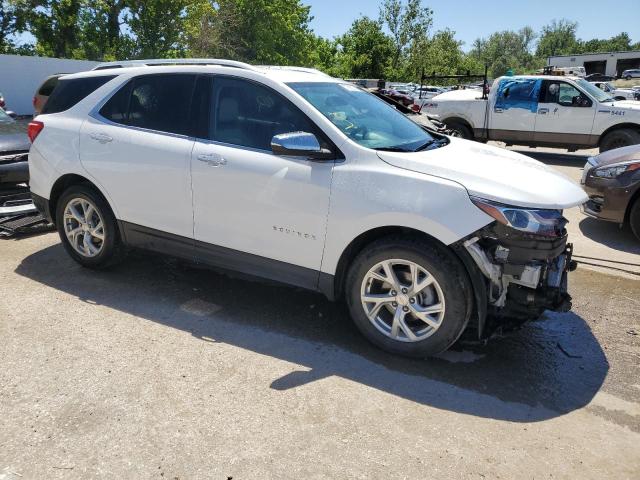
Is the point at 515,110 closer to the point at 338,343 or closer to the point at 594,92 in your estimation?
the point at 594,92

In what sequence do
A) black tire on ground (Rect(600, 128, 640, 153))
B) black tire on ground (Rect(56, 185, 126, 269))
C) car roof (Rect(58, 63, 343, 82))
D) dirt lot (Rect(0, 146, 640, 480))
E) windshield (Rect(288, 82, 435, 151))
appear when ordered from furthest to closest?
black tire on ground (Rect(600, 128, 640, 153)) < black tire on ground (Rect(56, 185, 126, 269)) < car roof (Rect(58, 63, 343, 82)) < windshield (Rect(288, 82, 435, 151)) < dirt lot (Rect(0, 146, 640, 480))

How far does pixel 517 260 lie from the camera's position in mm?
3201

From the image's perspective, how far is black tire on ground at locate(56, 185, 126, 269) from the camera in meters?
4.67

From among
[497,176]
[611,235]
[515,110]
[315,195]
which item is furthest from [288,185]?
[515,110]

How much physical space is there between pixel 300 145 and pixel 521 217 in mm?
1437

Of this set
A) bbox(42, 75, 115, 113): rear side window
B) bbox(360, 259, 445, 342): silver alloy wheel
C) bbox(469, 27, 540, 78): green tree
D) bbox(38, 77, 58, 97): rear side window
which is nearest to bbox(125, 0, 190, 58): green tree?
bbox(38, 77, 58, 97): rear side window

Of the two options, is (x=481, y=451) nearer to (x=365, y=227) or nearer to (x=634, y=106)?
(x=365, y=227)

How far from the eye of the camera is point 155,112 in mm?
4391

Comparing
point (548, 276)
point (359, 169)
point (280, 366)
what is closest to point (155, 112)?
point (359, 169)

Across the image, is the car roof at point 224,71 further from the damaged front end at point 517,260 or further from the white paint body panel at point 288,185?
the damaged front end at point 517,260

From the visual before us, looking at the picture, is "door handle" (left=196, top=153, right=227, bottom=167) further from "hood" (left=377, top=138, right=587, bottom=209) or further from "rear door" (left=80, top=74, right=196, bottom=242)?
"hood" (left=377, top=138, right=587, bottom=209)

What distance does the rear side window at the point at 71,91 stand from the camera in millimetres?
4793

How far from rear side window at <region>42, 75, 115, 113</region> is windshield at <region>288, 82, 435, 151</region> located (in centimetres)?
197

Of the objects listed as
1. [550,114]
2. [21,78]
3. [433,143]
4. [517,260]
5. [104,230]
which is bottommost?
[104,230]
